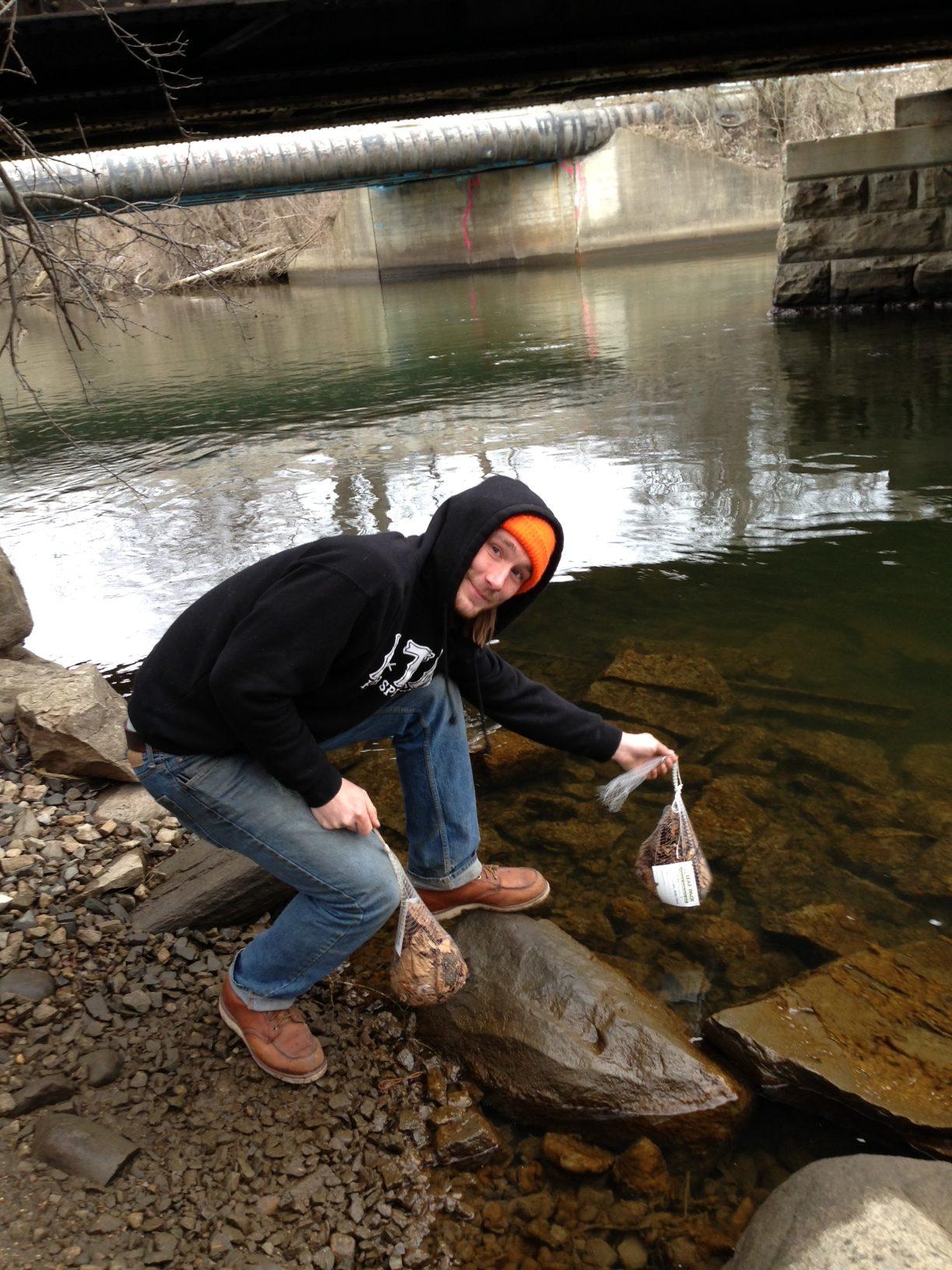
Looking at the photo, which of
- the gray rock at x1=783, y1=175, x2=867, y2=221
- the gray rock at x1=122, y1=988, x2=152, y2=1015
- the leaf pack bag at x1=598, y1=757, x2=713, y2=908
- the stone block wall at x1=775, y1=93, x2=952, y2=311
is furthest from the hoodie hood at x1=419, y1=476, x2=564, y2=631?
the gray rock at x1=783, y1=175, x2=867, y2=221

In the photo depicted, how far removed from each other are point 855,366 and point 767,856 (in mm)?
9072

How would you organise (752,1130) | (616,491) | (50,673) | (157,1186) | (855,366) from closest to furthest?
(157,1186)
(752,1130)
(50,673)
(616,491)
(855,366)

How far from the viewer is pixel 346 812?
2691 millimetres

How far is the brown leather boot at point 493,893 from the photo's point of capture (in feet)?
11.4

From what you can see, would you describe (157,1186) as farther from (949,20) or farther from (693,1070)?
(949,20)

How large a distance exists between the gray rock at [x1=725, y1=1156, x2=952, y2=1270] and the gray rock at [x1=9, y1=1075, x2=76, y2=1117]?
1728mm

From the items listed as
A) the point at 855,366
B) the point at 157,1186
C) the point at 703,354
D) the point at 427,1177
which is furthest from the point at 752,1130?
the point at 703,354

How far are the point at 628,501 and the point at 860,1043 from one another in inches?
216

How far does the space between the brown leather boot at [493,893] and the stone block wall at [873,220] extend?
13.2 m

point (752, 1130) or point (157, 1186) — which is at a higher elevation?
point (157, 1186)

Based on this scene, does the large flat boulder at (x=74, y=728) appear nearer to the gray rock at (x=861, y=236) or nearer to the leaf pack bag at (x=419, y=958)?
the leaf pack bag at (x=419, y=958)

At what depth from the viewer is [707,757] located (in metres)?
4.66

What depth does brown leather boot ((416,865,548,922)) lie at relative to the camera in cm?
348

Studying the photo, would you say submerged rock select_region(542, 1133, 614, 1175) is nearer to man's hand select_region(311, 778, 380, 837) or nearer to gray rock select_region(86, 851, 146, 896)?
man's hand select_region(311, 778, 380, 837)
